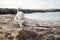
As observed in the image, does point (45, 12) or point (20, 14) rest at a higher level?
point (20, 14)

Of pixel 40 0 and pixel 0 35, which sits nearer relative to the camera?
pixel 0 35

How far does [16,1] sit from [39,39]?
2.54 meters

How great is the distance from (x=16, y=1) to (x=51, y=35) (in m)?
2.50

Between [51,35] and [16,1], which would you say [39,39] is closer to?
[51,35]

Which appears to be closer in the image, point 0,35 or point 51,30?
point 0,35

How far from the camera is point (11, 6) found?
4926 mm

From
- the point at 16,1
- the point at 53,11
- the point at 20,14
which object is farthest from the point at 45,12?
the point at 20,14

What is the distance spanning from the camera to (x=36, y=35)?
2822mm

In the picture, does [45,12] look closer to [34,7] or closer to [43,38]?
[34,7]

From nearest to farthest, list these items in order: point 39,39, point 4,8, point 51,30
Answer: point 39,39
point 51,30
point 4,8

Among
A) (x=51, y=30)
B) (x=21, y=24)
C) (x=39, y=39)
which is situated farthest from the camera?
(x=21, y=24)

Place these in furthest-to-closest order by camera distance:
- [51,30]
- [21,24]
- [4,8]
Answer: [4,8], [21,24], [51,30]

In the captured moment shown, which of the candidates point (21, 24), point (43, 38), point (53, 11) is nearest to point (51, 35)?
point (43, 38)

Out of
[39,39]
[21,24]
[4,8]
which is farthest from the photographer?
[4,8]
